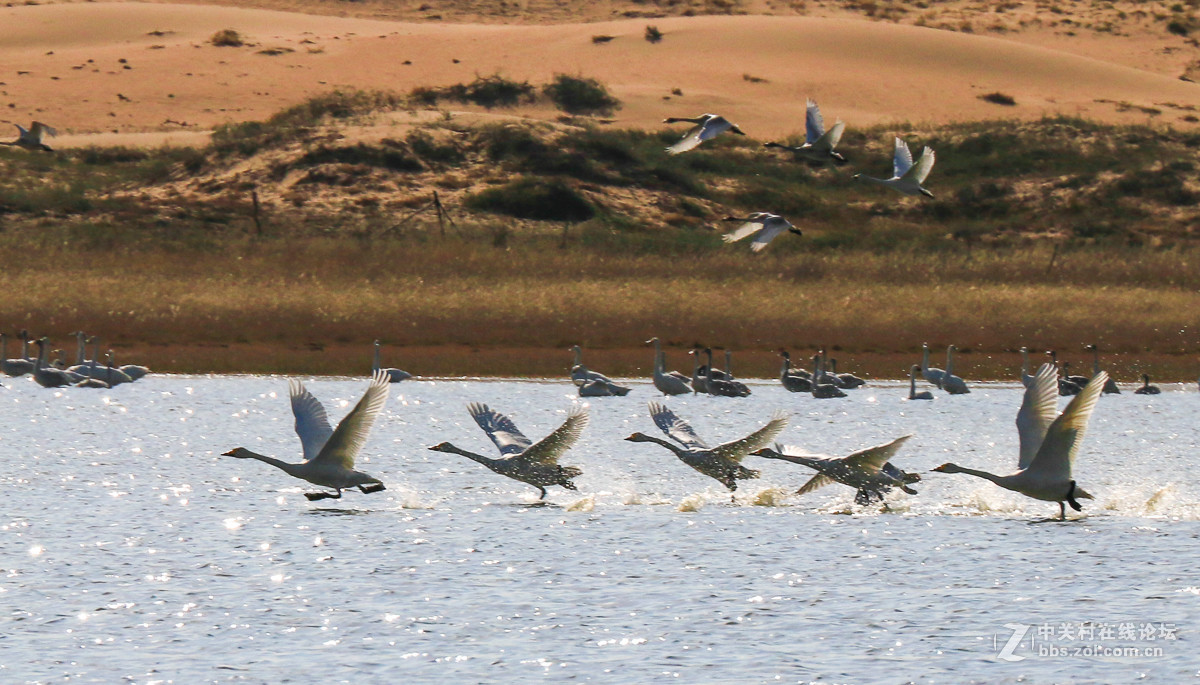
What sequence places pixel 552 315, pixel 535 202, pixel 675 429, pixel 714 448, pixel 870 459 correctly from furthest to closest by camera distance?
pixel 535 202 < pixel 552 315 < pixel 675 429 < pixel 714 448 < pixel 870 459

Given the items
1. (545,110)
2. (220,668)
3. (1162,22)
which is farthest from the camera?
(1162,22)

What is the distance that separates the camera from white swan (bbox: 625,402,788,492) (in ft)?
48.4

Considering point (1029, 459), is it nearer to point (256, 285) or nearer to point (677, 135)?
point (256, 285)

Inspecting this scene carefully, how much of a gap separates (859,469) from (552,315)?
1623 centimetres

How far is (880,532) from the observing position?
588 inches

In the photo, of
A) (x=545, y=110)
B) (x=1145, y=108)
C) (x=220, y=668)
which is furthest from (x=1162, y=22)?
(x=220, y=668)

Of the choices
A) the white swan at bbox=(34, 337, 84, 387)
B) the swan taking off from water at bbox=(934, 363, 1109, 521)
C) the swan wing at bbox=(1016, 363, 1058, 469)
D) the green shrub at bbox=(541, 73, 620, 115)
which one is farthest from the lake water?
the green shrub at bbox=(541, 73, 620, 115)

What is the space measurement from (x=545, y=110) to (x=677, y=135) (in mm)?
12275

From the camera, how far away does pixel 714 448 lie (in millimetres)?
15562

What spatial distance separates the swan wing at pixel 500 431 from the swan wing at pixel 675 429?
4.05ft

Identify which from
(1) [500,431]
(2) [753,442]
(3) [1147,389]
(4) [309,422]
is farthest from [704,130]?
(3) [1147,389]

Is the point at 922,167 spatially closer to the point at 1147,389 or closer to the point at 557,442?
the point at 557,442

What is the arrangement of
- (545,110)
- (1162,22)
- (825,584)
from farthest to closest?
1. (1162,22)
2. (545,110)
3. (825,584)

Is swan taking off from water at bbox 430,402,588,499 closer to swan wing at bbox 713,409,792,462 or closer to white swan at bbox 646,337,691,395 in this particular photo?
swan wing at bbox 713,409,792,462
